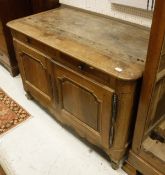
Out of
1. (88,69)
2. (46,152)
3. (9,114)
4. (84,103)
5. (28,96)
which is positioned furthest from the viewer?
(28,96)

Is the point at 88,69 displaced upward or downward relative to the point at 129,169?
upward

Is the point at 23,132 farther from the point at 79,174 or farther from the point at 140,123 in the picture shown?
the point at 140,123

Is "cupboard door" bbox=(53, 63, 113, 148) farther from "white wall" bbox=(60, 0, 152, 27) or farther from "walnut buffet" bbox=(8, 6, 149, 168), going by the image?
"white wall" bbox=(60, 0, 152, 27)

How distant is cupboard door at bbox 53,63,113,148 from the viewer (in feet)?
3.66

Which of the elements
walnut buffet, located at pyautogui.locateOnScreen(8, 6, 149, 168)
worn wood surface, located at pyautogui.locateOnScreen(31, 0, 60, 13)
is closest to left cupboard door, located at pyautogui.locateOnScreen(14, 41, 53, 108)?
walnut buffet, located at pyautogui.locateOnScreen(8, 6, 149, 168)

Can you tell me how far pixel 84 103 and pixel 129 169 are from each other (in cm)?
51

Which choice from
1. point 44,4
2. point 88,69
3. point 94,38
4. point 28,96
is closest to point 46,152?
point 28,96

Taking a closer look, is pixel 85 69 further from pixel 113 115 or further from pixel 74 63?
pixel 113 115

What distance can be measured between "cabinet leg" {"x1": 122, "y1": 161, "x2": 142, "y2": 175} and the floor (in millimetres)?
32

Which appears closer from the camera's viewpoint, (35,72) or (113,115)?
(113,115)

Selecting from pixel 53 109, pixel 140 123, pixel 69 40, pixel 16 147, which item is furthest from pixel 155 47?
pixel 16 147

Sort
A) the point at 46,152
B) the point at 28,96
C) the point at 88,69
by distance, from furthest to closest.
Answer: the point at 28,96, the point at 46,152, the point at 88,69

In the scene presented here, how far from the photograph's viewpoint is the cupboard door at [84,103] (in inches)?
43.9

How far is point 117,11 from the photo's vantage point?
149 cm
